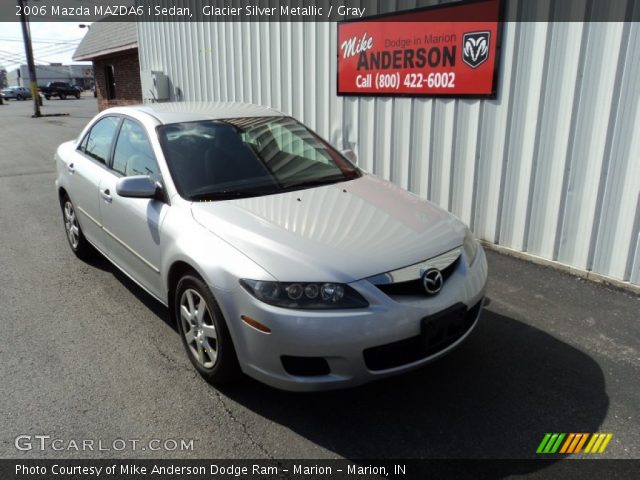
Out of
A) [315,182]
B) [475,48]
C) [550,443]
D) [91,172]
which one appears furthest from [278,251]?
[475,48]

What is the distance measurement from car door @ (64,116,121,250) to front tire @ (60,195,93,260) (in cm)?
22

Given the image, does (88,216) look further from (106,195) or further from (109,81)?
(109,81)

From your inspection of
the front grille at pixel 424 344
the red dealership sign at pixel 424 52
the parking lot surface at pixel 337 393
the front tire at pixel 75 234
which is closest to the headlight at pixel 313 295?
the front grille at pixel 424 344

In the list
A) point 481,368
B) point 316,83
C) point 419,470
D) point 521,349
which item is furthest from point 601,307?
point 316,83

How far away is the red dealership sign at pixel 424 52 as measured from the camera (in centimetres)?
520

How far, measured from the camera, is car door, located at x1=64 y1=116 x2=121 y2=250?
14.5ft

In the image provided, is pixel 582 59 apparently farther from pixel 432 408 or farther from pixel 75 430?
pixel 75 430

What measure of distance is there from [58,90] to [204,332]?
59180 mm

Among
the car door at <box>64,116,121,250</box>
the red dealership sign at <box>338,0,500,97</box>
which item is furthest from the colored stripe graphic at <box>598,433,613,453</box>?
the car door at <box>64,116,121,250</box>

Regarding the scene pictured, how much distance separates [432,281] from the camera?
2738 millimetres

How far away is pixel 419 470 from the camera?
246 cm

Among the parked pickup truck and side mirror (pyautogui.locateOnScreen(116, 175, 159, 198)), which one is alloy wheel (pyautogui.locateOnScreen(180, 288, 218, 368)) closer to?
side mirror (pyautogui.locateOnScreen(116, 175, 159, 198))

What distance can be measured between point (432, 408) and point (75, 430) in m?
1.97

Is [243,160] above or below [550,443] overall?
above
